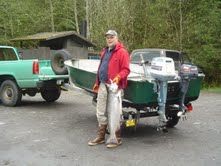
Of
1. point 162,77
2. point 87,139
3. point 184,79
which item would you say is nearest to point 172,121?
point 184,79

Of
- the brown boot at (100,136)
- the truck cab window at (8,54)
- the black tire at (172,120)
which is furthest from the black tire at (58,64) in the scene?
the brown boot at (100,136)

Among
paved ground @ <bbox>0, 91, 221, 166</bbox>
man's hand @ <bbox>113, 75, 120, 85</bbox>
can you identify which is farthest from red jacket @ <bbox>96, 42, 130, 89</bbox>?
paved ground @ <bbox>0, 91, 221, 166</bbox>

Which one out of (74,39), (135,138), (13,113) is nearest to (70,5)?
(74,39)

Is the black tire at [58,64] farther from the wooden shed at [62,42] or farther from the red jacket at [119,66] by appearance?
the wooden shed at [62,42]

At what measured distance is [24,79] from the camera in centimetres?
1356

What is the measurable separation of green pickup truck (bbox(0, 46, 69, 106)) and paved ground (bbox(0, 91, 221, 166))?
27.2 inches

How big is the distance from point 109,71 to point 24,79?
5.45 meters

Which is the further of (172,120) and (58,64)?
(58,64)

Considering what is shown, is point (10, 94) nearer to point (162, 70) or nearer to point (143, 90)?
point (143, 90)

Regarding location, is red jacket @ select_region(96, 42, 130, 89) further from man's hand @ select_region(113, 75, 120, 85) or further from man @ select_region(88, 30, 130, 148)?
man's hand @ select_region(113, 75, 120, 85)

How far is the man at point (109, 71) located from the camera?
8.62 meters

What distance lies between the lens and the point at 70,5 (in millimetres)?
45125

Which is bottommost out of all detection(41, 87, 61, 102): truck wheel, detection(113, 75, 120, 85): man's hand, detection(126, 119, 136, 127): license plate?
detection(41, 87, 61, 102): truck wheel

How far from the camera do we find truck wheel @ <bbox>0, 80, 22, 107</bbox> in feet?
45.4
